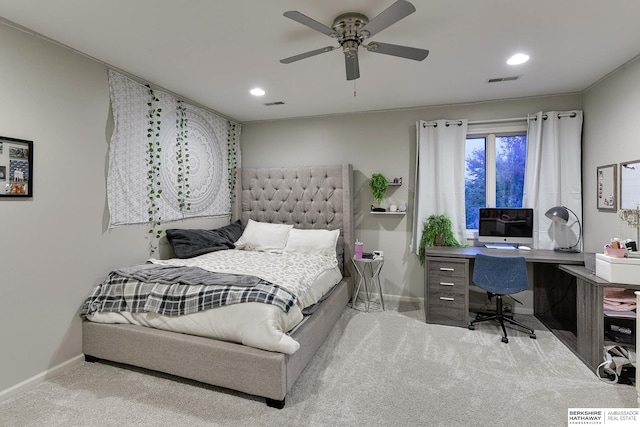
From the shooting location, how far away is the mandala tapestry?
2850 mm

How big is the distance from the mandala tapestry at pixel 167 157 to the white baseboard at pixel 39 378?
1.14 metres

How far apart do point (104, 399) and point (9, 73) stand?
2.30 m

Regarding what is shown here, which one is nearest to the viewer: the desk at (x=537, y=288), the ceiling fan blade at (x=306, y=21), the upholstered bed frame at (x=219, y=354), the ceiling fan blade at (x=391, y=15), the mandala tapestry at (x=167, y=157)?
the ceiling fan blade at (x=391, y=15)

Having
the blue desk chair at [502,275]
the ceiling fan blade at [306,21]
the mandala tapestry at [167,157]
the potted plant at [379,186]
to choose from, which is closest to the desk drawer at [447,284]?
the blue desk chair at [502,275]

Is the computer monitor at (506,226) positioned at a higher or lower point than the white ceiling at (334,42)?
lower

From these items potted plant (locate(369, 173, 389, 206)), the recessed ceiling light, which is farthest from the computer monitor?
the recessed ceiling light

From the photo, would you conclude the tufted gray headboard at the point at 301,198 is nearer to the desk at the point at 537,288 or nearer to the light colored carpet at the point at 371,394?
the desk at the point at 537,288

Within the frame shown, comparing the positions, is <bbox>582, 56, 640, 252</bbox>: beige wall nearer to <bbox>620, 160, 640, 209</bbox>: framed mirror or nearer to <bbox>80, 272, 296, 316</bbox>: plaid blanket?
<bbox>620, 160, 640, 209</bbox>: framed mirror

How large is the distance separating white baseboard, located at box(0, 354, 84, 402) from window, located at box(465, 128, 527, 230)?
4263 millimetres

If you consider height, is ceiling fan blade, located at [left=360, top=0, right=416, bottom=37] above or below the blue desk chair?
above

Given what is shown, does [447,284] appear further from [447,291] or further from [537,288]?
[537,288]

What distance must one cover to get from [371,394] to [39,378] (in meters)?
2.41

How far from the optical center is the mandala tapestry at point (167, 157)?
9.35 ft

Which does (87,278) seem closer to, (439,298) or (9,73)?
(9,73)
